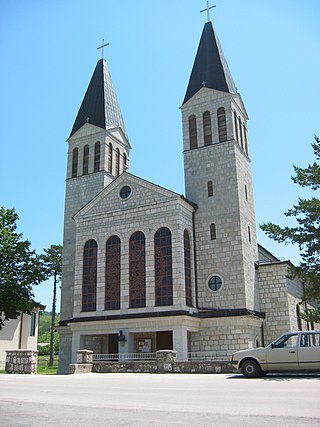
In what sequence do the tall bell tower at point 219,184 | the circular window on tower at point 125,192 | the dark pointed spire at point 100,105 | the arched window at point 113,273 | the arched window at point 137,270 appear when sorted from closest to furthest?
the arched window at point 137,270 → the tall bell tower at point 219,184 → the arched window at point 113,273 → the circular window on tower at point 125,192 → the dark pointed spire at point 100,105

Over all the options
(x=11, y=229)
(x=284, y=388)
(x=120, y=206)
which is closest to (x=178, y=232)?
(x=120, y=206)

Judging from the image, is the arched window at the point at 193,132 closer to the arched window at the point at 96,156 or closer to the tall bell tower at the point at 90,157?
the tall bell tower at the point at 90,157

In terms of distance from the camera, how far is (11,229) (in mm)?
29000

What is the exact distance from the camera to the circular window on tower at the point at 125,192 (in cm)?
3058

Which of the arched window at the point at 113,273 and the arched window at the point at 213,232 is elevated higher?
the arched window at the point at 213,232

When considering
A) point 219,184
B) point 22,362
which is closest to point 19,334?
point 22,362

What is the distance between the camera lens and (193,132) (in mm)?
32969

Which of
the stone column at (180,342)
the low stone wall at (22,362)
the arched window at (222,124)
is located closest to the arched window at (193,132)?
the arched window at (222,124)

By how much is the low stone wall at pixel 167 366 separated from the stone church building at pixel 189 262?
501 centimetres

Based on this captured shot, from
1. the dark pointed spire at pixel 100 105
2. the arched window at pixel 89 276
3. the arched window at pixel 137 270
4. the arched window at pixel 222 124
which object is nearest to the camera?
the arched window at pixel 137 270

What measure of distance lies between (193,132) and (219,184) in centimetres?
491

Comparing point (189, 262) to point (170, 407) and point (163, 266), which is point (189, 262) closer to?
point (163, 266)

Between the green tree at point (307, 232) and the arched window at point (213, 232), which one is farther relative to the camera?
the arched window at point (213, 232)

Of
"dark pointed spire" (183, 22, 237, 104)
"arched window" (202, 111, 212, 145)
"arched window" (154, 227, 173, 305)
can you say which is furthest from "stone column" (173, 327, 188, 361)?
"dark pointed spire" (183, 22, 237, 104)
